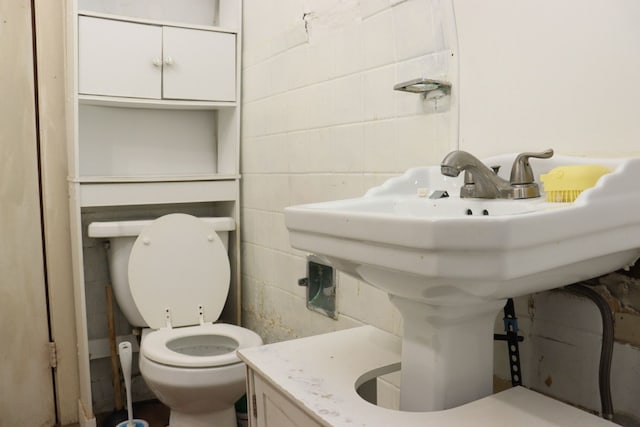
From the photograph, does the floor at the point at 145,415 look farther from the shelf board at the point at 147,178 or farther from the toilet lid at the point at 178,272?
the shelf board at the point at 147,178

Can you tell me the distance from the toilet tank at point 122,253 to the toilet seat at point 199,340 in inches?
5.5

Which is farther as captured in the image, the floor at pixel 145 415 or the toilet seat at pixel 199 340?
the floor at pixel 145 415

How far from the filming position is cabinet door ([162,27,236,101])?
2041mm

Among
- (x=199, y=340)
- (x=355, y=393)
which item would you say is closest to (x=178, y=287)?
(x=199, y=340)

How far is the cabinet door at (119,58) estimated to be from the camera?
1.89m

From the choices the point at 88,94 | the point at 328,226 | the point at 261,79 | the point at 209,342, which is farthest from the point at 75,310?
the point at 328,226

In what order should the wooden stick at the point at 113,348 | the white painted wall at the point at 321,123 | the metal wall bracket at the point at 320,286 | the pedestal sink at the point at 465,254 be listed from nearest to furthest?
1. the pedestal sink at the point at 465,254
2. the white painted wall at the point at 321,123
3. the metal wall bracket at the point at 320,286
4. the wooden stick at the point at 113,348

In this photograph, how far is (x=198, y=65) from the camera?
6.85ft

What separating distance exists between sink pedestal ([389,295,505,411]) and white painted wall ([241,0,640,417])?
20cm

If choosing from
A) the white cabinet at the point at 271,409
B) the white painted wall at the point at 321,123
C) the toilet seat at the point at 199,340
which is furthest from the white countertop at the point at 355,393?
the toilet seat at the point at 199,340

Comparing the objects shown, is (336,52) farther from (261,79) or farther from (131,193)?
(131,193)

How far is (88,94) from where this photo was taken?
1.92 m

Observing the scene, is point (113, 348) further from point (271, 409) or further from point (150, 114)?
point (271, 409)

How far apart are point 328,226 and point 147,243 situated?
1.32 meters
